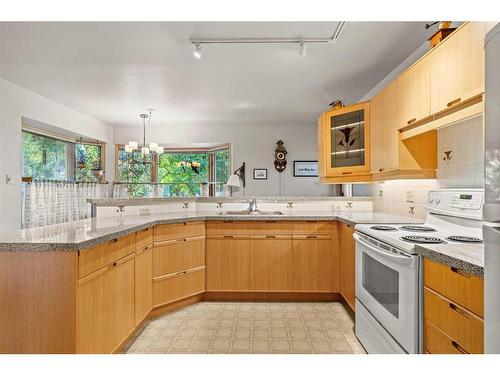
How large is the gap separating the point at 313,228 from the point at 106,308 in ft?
6.33

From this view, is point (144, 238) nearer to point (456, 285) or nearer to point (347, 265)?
point (347, 265)

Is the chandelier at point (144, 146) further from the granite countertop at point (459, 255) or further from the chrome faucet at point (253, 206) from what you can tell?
the granite countertop at point (459, 255)

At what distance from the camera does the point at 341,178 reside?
325cm

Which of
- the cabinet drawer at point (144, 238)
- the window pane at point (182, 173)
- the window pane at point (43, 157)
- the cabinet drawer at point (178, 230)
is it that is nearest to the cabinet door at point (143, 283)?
the cabinet drawer at point (144, 238)

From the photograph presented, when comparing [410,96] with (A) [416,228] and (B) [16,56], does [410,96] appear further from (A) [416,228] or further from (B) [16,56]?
(B) [16,56]

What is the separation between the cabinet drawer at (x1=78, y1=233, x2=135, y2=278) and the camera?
1.51 metres

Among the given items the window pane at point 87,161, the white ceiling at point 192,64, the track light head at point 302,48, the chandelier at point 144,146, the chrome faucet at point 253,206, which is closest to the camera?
the white ceiling at point 192,64

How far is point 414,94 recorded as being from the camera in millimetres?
2076

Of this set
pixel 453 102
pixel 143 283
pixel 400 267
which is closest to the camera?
pixel 400 267

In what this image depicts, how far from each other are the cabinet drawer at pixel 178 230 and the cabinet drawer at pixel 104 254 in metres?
0.46

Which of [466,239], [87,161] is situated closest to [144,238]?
[466,239]

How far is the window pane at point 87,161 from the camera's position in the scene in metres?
5.29

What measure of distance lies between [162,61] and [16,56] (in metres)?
1.35

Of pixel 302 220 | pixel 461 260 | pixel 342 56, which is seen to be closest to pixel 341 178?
pixel 302 220
